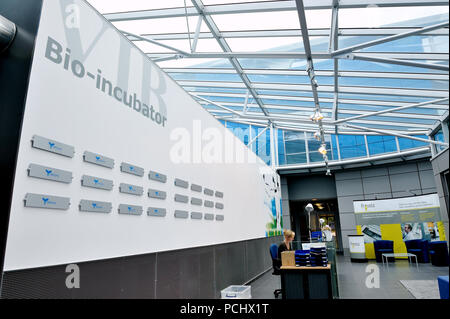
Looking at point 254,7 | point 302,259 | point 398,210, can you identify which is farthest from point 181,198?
point 398,210

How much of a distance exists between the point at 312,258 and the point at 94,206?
3.35 metres

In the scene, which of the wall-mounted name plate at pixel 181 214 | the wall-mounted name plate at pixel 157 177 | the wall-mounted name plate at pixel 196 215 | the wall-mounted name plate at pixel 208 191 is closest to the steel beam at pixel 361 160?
the wall-mounted name plate at pixel 208 191

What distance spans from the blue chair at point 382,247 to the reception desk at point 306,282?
865 cm

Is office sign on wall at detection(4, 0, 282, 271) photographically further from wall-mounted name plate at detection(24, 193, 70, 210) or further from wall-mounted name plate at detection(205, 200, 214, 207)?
wall-mounted name plate at detection(205, 200, 214, 207)

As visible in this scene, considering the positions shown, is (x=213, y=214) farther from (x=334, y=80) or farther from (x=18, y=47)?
(x=334, y=80)

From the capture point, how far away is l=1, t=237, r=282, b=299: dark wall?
229 cm

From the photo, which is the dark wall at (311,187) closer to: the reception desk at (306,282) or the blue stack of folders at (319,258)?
the blue stack of folders at (319,258)

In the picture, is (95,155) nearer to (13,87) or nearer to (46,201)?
(46,201)

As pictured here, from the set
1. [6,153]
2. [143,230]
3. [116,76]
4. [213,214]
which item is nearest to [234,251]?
[213,214]

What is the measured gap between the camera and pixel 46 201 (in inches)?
95.3

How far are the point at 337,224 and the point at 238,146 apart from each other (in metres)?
12.0

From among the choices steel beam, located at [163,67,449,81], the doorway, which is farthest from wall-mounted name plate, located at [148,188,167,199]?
the doorway

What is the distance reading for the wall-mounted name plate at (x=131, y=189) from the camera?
3.26 meters

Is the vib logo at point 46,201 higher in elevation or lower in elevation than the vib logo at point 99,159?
lower
